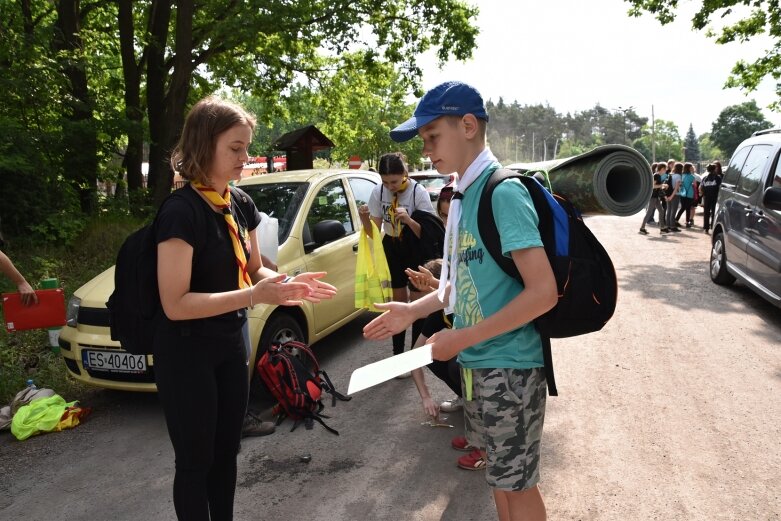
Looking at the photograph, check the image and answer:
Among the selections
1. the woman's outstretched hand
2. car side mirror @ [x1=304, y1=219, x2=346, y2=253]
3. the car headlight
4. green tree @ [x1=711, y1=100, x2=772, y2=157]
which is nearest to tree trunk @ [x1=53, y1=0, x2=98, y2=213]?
the car headlight

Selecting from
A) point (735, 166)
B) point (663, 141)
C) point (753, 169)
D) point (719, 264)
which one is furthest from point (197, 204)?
point (663, 141)

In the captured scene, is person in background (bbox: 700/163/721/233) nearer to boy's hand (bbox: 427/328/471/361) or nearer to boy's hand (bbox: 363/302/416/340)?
boy's hand (bbox: 363/302/416/340)

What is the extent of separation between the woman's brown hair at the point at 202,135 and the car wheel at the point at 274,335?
250cm

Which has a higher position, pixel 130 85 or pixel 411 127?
pixel 130 85

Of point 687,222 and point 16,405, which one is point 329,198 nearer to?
point 16,405

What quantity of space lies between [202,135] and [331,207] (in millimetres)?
3659

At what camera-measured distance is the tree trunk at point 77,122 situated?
9.28m

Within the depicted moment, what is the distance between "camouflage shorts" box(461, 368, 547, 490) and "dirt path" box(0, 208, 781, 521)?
1.33 meters

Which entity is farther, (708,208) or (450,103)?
(708,208)

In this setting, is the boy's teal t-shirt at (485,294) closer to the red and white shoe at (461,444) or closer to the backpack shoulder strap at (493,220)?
the backpack shoulder strap at (493,220)

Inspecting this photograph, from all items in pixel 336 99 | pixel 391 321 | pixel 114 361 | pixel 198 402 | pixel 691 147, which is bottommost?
pixel 114 361

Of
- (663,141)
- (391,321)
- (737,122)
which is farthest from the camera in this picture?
(663,141)

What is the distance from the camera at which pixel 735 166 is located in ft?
27.7

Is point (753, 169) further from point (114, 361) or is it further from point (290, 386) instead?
point (114, 361)
